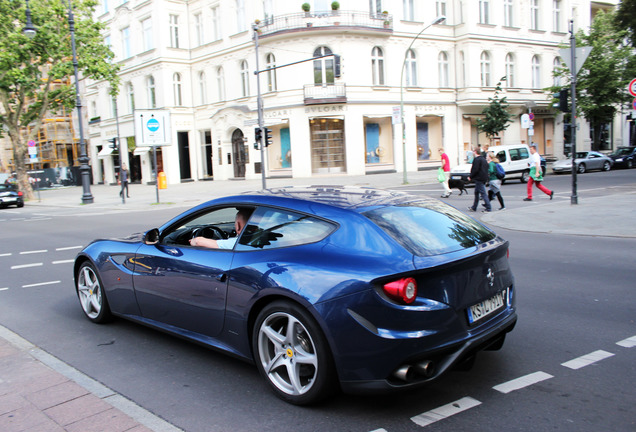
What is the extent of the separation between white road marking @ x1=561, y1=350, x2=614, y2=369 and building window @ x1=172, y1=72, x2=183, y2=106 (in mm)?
40727

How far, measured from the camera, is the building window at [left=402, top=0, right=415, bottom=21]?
36.7m

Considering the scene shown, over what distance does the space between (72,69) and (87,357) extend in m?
28.8

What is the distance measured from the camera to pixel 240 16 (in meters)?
37.6

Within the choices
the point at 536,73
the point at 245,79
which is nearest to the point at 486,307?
the point at 245,79

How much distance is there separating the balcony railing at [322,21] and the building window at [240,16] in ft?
9.05

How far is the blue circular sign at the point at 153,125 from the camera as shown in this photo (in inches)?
913

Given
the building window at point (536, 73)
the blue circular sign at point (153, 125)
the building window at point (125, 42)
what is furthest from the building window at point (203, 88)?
the building window at point (536, 73)

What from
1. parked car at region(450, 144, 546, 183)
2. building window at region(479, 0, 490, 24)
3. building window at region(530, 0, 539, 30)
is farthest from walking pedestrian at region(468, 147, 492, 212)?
building window at region(530, 0, 539, 30)

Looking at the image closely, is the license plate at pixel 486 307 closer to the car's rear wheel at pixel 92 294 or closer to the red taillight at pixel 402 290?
the red taillight at pixel 402 290

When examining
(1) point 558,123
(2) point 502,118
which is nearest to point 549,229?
(2) point 502,118

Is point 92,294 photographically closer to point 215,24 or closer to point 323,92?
point 323,92

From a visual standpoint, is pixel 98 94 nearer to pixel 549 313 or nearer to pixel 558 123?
pixel 558 123

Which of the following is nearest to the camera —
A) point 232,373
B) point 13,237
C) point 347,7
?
point 232,373

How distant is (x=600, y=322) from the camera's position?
5008 millimetres
